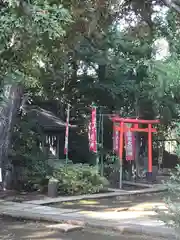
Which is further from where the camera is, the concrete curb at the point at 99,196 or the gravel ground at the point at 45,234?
the concrete curb at the point at 99,196

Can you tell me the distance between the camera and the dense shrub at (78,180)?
14.6 m

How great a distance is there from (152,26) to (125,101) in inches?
159

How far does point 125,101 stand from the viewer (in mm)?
19266

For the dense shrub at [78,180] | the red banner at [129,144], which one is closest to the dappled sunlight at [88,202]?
the dense shrub at [78,180]

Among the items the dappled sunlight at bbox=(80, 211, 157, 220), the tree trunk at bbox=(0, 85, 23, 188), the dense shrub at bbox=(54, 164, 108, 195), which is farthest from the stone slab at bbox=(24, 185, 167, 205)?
the tree trunk at bbox=(0, 85, 23, 188)

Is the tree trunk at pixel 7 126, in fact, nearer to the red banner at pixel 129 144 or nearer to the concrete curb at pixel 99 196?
the concrete curb at pixel 99 196

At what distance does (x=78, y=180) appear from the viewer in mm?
14977

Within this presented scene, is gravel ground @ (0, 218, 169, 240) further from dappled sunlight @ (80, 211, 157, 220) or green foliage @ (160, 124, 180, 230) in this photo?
green foliage @ (160, 124, 180, 230)

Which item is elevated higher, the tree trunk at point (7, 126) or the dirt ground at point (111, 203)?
the tree trunk at point (7, 126)

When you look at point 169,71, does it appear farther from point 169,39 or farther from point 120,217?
point 120,217

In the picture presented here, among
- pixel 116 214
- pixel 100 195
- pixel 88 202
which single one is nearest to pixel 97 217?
pixel 116 214

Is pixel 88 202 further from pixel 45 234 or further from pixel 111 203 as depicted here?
pixel 45 234

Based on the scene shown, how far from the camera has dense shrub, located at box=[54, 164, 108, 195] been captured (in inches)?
573

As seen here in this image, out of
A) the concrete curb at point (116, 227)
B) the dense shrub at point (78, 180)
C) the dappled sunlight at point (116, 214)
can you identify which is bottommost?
the concrete curb at point (116, 227)
